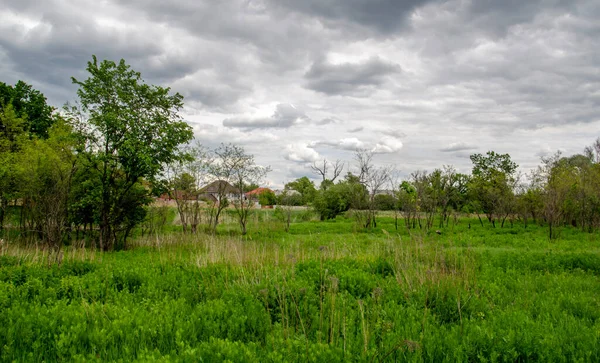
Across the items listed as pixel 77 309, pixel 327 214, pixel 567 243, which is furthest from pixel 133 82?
pixel 327 214

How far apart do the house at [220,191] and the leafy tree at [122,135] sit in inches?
319

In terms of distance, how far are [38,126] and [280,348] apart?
37.3 m

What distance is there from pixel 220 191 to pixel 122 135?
33.9 feet

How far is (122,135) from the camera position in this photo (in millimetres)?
16250

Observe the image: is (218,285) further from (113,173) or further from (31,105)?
(31,105)

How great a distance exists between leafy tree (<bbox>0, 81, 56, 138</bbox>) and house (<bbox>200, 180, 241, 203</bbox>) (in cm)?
1701

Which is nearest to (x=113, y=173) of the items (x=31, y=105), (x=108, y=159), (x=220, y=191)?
(x=108, y=159)

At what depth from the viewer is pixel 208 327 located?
5.11m

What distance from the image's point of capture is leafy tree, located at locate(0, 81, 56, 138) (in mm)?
31016

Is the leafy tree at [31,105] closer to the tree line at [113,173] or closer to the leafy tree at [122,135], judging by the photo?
the tree line at [113,173]

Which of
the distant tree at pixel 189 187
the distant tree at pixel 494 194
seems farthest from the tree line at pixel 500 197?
the distant tree at pixel 189 187

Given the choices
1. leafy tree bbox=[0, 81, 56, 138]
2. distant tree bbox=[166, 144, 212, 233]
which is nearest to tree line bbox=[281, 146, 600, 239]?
distant tree bbox=[166, 144, 212, 233]

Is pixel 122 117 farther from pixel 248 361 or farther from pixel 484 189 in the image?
pixel 484 189

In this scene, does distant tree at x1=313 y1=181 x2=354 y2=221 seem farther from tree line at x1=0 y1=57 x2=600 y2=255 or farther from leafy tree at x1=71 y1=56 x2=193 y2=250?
leafy tree at x1=71 y1=56 x2=193 y2=250
